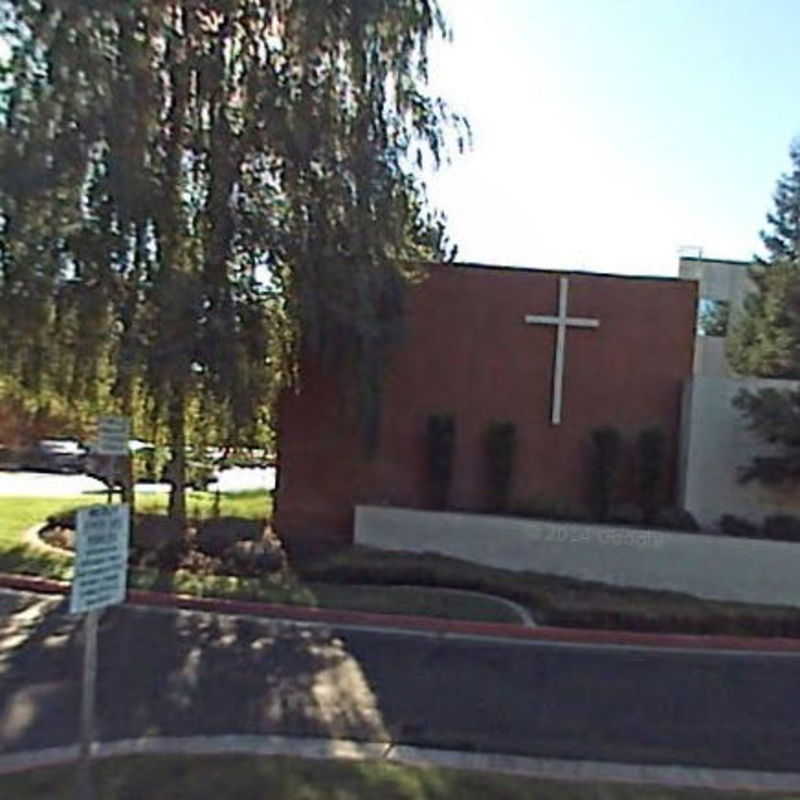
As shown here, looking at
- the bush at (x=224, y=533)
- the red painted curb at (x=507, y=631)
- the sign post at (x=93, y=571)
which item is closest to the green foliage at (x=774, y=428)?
the red painted curb at (x=507, y=631)

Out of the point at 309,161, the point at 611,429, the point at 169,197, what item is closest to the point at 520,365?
the point at 611,429

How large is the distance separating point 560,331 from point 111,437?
9935 millimetres

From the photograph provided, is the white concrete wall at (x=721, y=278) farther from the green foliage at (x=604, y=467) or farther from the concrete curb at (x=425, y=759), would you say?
the concrete curb at (x=425, y=759)

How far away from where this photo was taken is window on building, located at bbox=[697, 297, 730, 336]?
41.5 meters

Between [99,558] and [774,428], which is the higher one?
[774,428]

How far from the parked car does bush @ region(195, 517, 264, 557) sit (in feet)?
67.3

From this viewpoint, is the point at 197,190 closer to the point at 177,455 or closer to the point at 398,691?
the point at 177,455

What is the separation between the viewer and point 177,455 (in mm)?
14062

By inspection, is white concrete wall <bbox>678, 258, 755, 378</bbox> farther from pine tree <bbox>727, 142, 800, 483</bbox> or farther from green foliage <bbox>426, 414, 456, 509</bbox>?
green foliage <bbox>426, 414, 456, 509</bbox>

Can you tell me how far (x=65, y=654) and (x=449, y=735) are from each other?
377cm

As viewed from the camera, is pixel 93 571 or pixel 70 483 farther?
pixel 70 483

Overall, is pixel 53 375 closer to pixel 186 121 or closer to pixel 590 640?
pixel 186 121

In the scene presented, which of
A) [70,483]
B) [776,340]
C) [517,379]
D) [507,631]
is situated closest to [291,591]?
[507,631]

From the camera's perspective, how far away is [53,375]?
1298cm
